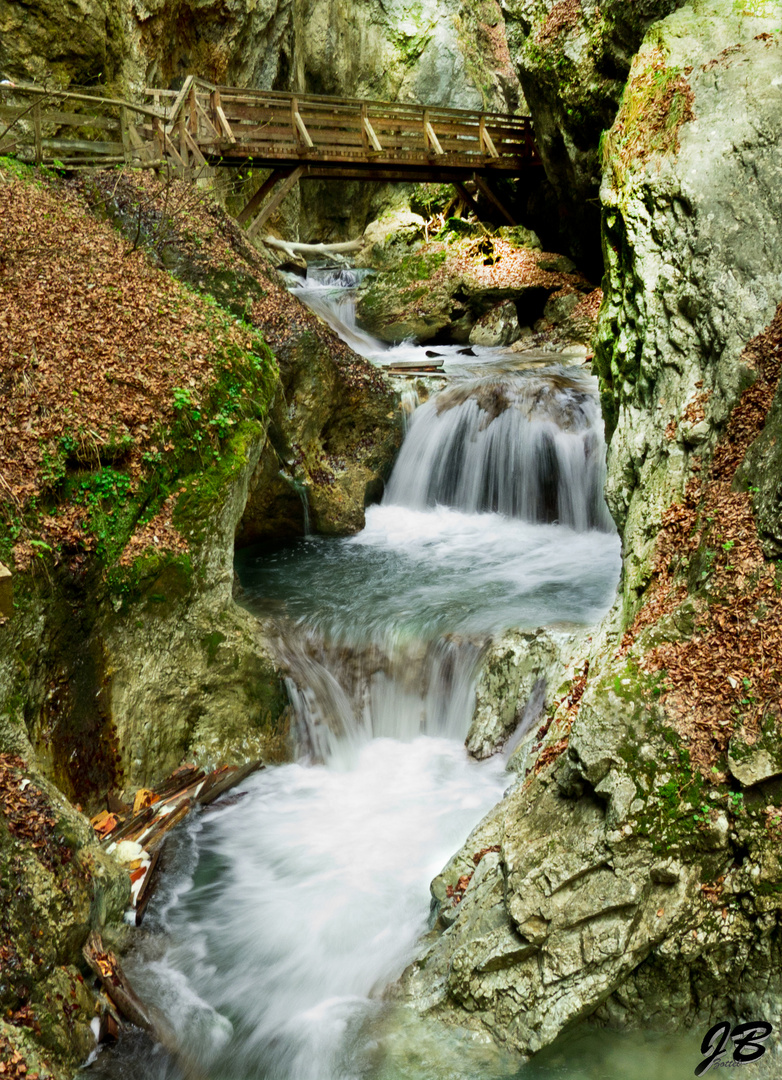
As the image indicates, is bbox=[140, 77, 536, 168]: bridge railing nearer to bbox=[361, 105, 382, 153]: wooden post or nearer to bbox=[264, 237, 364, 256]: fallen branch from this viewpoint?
bbox=[361, 105, 382, 153]: wooden post

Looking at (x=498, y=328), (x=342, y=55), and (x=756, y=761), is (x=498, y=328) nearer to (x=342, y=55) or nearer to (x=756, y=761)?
(x=756, y=761)

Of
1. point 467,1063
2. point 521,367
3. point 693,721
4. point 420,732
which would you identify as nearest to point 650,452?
point 693,721

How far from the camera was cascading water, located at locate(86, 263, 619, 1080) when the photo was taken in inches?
200

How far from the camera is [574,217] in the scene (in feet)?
63.5

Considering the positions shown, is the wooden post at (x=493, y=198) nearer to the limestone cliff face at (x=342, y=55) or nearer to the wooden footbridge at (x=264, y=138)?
the wooden footbridge at (x=264, y=138)

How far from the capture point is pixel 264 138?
1638 cm

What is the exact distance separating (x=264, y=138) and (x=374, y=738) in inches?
521

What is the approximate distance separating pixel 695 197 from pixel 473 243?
568 inches

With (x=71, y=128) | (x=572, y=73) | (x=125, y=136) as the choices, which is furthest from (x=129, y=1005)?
(x=572, y=73)

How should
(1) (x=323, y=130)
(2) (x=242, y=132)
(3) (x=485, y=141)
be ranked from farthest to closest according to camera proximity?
(3) (x=485, y=141) → (1) (x=323, y=130) → (2) (x=242, y=132)

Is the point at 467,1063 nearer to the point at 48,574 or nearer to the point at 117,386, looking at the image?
the point at 48,574

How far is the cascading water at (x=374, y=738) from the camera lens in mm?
5082

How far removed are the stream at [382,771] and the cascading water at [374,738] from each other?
0.06ft

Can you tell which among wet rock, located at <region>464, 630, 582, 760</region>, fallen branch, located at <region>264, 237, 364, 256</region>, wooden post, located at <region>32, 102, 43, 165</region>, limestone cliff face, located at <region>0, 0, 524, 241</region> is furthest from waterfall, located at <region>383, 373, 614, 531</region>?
limestone cliff face, located at <region>0, 0, 524, 241</region>
